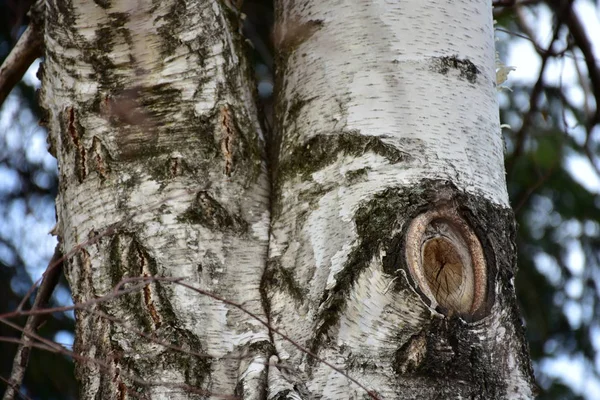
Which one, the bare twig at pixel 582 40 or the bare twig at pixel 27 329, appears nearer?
the bare twig at pixel 27 329

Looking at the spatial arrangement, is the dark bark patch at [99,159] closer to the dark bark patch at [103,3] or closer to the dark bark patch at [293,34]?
the dark bark patch at [103,3]

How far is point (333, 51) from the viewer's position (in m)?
1.29

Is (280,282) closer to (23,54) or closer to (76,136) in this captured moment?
(76,136)

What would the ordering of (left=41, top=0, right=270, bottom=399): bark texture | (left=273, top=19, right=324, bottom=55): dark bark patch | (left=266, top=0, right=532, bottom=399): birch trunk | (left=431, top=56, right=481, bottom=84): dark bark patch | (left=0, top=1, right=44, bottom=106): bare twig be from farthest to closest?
(left=0, top=1, right=44, bottom=106): bare twig
(left=273, top=19, right=324, bottom=55): dark bark patch
(left=431, top=56, right=481, bottom=84): dark bark patch
(left=41, top=0, right=270, bottom=399): bark texture
(left=266, top=0, right=532, bottom=399): birch trunk

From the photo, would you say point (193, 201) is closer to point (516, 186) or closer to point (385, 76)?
point (385, 76)

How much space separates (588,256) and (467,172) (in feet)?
9.76

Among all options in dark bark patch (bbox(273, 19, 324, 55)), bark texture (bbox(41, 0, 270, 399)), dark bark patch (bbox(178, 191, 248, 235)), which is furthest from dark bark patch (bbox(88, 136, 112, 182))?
dark bark patch (bbox(273, 19, 324, 55))

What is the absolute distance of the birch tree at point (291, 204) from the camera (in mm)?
1047

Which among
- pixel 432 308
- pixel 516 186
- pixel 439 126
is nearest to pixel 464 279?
pixel 432 308

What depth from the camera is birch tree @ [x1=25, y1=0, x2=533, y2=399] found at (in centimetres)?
105

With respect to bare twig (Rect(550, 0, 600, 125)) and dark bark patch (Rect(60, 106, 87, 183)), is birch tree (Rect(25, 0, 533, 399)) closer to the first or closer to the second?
dark bark patch (Rect(60, 106, 87, 183))

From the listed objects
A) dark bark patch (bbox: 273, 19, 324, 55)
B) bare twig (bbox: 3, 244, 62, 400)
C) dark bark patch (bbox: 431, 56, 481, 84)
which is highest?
dark bark patch (bbox: 273, 19, 324, 55)

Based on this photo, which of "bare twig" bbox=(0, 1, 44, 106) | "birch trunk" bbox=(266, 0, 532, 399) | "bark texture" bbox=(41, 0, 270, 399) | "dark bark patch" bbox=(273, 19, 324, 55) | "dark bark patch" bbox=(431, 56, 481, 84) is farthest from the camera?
"bare twig" bbox=(0, 1, 44, 106)

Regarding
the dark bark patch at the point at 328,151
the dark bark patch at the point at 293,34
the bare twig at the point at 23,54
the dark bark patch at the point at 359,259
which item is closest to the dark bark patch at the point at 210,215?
the dark bark patch at the point at 328,151
